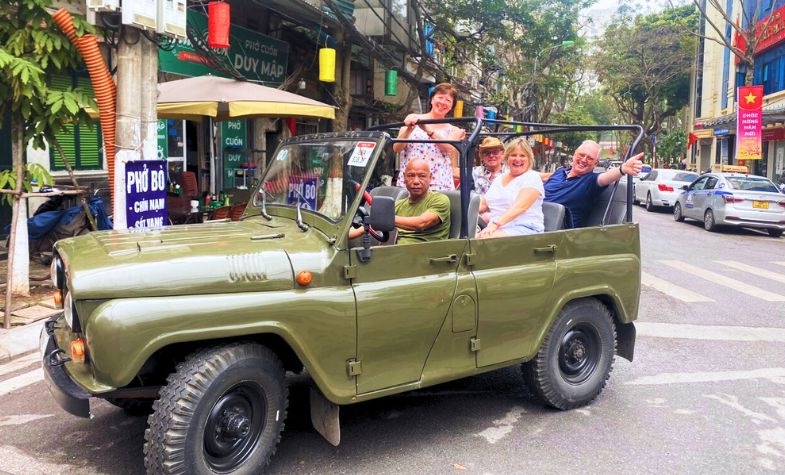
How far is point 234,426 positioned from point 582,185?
3449 millimetres

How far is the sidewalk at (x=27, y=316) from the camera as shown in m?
5.84

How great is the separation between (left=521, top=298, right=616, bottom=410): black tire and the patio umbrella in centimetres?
624

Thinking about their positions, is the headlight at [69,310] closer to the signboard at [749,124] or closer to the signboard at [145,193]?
the signboard at [145,193]

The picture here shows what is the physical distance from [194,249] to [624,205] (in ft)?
11.4

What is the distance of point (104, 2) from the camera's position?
6.54 meters

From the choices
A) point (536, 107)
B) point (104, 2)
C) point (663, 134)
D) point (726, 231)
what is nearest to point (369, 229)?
point (104, 2)

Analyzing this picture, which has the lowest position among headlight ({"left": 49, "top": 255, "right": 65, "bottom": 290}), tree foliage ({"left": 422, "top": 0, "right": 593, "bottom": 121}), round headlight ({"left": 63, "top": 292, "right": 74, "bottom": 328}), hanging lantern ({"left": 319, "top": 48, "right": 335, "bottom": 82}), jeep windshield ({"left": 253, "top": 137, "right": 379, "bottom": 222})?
round headlight ({"left": 63, "top": 292, "right": 74, "bottom": 328})

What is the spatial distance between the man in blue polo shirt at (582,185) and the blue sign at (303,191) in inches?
91.2

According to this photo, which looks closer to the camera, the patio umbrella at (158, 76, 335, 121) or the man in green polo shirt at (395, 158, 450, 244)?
the man in green polo shirt at (395, 158, 450, 244)

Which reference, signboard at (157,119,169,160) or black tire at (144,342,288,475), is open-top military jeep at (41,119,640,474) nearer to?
black tire at (144,342,288,475)

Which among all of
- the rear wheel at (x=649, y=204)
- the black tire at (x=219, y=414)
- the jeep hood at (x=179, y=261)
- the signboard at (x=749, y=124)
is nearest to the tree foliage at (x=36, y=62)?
the jeep hood at (x=179, y=261)

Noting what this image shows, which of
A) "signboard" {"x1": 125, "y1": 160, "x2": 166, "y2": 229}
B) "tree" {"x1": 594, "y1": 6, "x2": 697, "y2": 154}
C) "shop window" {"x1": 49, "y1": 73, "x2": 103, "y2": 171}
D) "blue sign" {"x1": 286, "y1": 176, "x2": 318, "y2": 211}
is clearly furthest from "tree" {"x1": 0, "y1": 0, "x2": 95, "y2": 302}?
"tree" {"x1": 594, "y1": 6, "x2": 697, "y2": 154}

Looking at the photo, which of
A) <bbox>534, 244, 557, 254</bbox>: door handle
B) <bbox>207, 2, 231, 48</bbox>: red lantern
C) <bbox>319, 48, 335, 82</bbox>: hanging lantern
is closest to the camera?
<bbox>534, 244, 557, 254</bbox>: door handle

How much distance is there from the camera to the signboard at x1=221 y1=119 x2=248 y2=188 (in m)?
14.8
